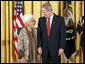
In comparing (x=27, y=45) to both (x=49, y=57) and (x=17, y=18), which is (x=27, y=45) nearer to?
(x=49, y=57)

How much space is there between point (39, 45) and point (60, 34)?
38cm

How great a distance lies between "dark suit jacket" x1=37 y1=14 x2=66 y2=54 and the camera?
3889mm

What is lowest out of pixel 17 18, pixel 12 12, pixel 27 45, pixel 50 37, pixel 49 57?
pixel 49 57

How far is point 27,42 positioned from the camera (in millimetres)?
3854

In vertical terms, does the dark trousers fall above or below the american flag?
below

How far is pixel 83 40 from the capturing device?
15.9 ft

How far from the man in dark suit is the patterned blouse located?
0.11 meters

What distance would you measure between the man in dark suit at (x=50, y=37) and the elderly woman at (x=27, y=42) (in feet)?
0.37

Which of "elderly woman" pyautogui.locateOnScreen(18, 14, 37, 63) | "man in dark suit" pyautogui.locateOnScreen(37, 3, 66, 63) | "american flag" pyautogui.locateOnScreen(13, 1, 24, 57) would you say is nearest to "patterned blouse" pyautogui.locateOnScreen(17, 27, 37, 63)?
"elderly woman" pyautogui.locateOnScreen(18, 14, 37, 63)

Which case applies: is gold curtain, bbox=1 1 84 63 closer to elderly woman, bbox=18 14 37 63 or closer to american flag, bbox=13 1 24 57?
american flag, bbox=13 1 24 57

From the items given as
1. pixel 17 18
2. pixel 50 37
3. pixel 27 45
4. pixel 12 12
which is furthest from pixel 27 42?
pixel 12 12

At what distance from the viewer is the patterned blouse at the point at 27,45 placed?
150 inches

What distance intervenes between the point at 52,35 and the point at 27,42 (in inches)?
16.1

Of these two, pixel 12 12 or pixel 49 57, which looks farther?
pixel 12 12
